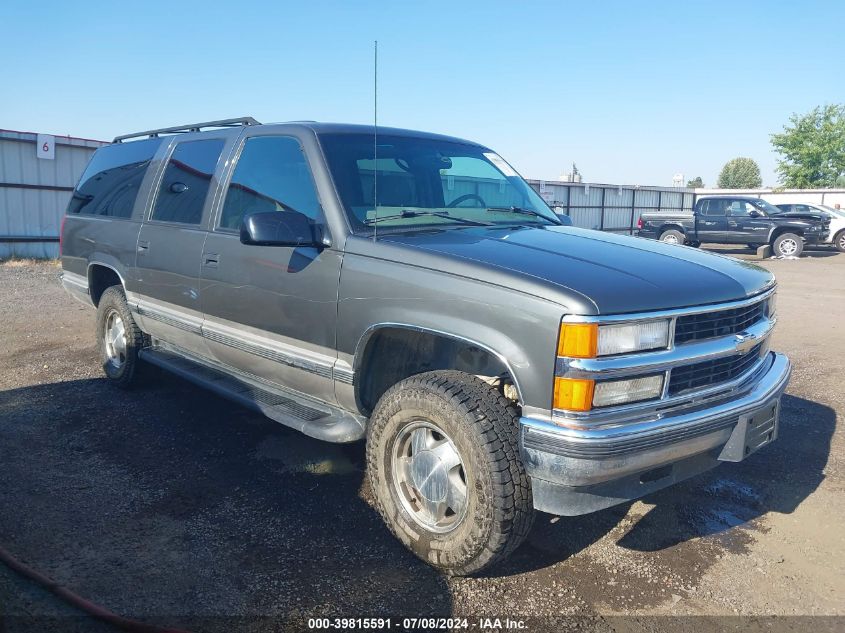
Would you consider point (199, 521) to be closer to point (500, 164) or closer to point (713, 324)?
point (713, 324)

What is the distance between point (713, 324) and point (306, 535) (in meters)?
2.11

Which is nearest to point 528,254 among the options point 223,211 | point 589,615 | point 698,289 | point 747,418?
point 698,289

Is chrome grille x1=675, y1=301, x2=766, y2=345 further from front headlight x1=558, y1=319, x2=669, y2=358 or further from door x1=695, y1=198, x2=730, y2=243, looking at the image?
door x1=695, y1=198, x2=730, y2=243

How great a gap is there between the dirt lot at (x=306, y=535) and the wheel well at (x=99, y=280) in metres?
1.06

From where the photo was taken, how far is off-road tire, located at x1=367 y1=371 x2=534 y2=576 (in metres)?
2.74

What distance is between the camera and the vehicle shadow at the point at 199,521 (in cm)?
279

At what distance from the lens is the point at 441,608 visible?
9.10 ft

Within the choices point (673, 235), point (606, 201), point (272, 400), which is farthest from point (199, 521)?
point (606, 201)

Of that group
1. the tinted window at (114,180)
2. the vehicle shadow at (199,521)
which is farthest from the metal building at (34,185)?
the vehicle shadow at (199,521)

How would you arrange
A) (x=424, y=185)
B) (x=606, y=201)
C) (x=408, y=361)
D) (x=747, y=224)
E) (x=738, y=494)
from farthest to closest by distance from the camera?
(x=606, y=201) < (x=747, y=224) < (x=424, y=185) < (x=738, y=494) < (x=408, y=361)

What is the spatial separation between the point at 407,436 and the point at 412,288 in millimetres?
688

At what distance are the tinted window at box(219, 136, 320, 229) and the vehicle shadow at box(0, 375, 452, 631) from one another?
1.49 meters

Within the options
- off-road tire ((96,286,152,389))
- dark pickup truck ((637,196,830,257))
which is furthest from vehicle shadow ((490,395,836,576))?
dark pickup truck ((637,196,830,257))

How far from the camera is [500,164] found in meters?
4.73
